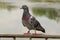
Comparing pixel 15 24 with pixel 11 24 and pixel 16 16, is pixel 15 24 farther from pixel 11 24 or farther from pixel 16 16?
pixel 16 16

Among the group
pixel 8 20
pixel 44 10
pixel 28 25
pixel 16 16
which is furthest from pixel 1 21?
pixel 28 25

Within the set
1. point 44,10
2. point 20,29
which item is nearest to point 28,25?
point 20,29

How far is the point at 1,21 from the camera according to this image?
8719 millimetres

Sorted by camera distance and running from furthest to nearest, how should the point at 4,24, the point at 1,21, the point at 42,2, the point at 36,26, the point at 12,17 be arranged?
the point at 42,2 < the point at 12,17 < the point at 1,21 < the point at 4,24 < the point at 36,26

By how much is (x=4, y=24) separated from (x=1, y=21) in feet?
1.97

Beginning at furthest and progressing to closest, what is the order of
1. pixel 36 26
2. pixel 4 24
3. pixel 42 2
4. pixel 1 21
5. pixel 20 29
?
pixel 42 2 → pixel 1 21 → pixel 4 24 → pixel 20 29 → pixel 36 26

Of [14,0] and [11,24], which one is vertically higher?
[14,0]

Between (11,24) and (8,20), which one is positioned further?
(8,20)

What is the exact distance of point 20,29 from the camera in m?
7.39

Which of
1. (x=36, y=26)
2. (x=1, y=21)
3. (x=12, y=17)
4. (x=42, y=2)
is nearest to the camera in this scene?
(x=36, y=26)

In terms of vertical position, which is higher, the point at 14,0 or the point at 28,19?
the point at 14,0

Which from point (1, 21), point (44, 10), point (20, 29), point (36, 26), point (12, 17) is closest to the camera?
point (36, 26)

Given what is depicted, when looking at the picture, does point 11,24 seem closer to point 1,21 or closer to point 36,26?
point 1,21

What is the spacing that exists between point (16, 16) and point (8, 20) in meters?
0.71
